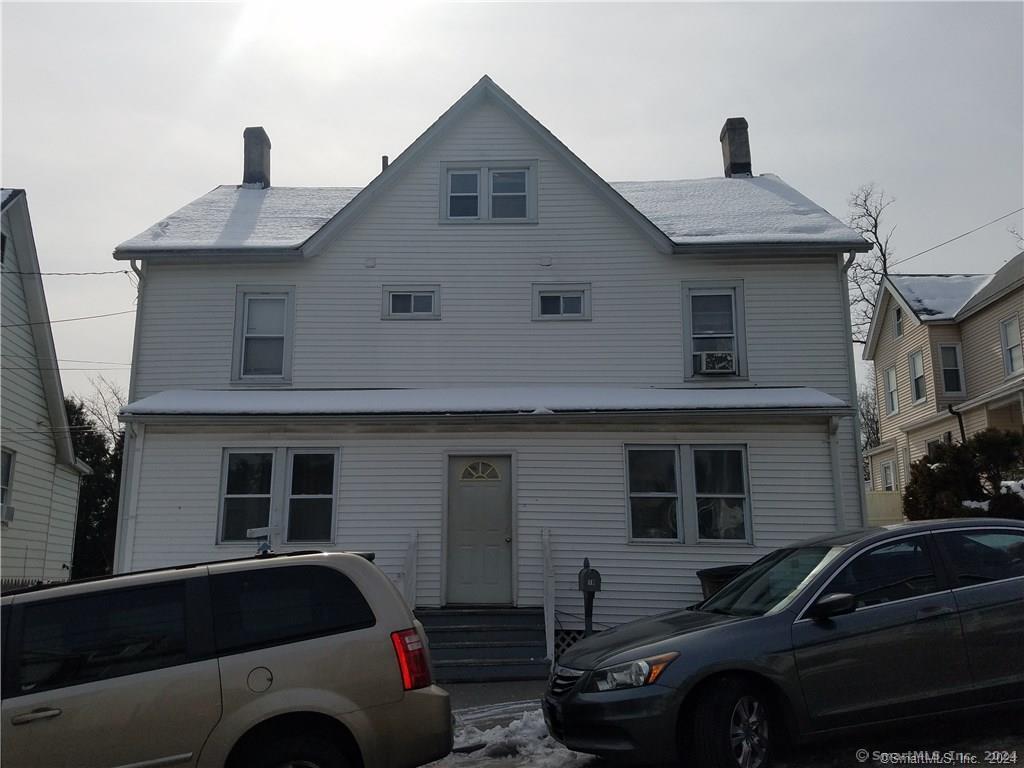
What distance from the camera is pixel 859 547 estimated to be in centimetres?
573

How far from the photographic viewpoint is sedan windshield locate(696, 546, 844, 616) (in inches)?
223

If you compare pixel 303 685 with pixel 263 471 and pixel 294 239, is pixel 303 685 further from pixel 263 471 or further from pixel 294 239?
pixel 294 239

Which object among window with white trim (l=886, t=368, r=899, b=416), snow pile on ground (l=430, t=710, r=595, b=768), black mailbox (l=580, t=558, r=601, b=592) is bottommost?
snow pile on ground (l=430, t=710, r=595, b=768)

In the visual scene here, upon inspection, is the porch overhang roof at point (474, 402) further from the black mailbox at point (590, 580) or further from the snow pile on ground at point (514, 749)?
the snow pile on ground at point (514, 749)

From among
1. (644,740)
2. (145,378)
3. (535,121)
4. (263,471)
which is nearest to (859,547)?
(644,740)

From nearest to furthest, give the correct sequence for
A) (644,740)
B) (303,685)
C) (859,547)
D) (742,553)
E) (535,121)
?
(303,685) < (644,740) < (859,547) < (742,553) < (535,121)

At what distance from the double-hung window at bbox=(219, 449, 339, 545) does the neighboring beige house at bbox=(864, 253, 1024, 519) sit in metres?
15.8

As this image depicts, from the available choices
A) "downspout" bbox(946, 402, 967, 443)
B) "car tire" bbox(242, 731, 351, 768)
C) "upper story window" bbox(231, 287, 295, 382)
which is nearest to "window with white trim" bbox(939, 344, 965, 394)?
"downspout" bbox(946, 402, 967, 443)

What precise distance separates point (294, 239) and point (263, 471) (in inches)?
156

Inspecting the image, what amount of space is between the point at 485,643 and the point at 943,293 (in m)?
23.0

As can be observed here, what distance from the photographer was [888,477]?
29.8 m

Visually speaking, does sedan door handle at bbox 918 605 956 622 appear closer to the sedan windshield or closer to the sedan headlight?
the sedan windshield

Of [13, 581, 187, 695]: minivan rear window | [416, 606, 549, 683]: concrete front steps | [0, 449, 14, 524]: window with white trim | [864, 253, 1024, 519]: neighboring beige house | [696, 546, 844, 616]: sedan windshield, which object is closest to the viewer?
[13, 581, 187, 695]: minivan rear window

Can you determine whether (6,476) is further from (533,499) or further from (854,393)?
(854,393)
